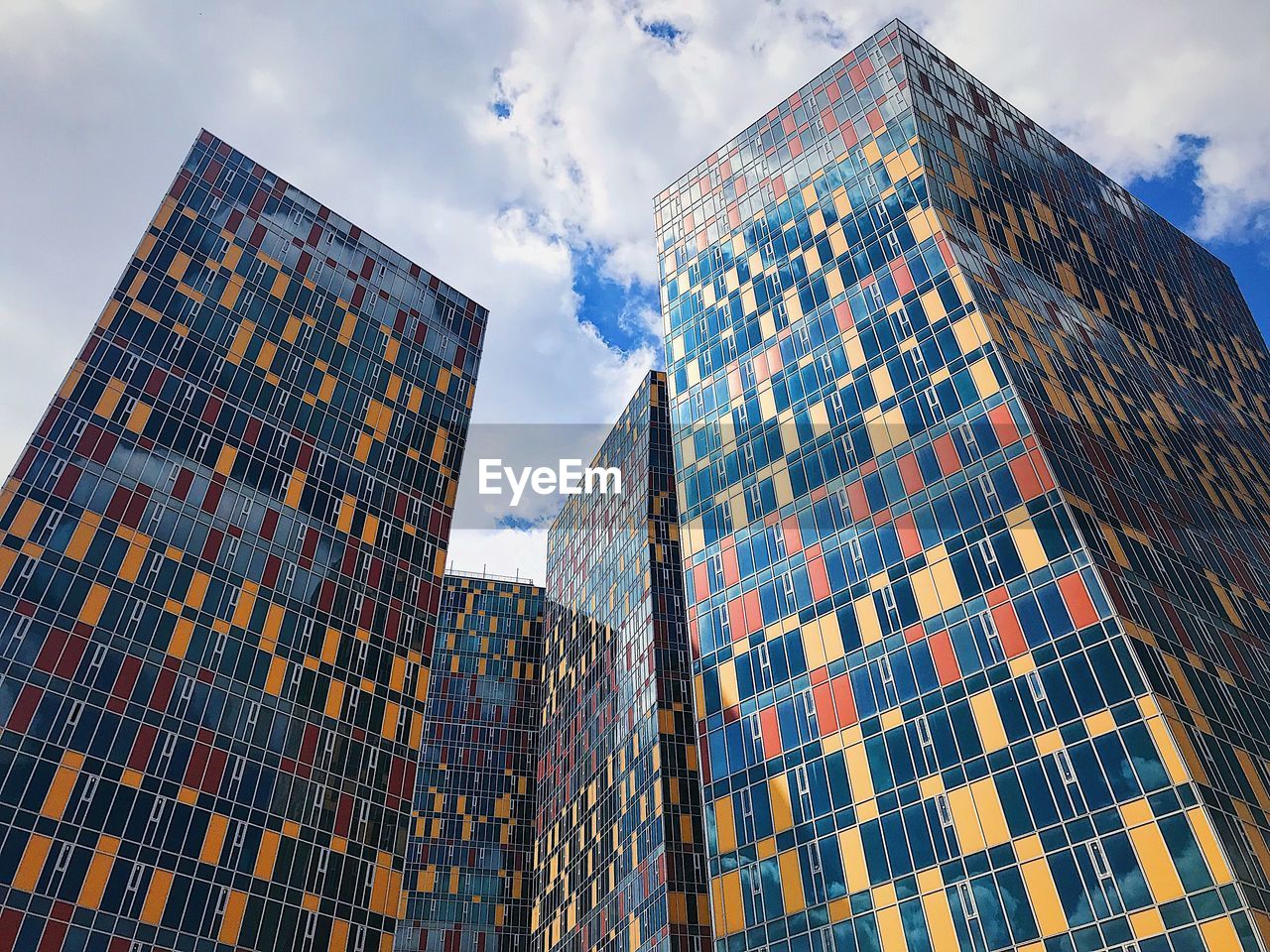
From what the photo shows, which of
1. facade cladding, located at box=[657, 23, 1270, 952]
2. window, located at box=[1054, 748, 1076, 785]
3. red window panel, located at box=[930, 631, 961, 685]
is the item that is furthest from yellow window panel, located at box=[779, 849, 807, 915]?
window, located at box=[1054, 748, 1076, 785]

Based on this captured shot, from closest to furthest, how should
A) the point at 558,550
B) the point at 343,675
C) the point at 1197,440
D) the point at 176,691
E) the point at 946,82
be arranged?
the point at 176,691
the point at 343,675
the point at 1197,440
the point at 946,82
the point at 558,550

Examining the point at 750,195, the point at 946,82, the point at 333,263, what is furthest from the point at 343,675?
the point at 946,82

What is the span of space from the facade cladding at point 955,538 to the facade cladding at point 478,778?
6829cm

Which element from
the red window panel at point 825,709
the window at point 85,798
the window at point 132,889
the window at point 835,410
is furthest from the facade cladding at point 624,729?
the window at point 85,798

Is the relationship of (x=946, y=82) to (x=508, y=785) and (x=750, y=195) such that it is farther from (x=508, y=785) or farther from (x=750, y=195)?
(x=508, y=785)

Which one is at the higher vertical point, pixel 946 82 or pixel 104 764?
pixel 946 82

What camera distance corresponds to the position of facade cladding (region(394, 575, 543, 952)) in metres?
128

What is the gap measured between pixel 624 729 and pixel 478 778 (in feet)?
137

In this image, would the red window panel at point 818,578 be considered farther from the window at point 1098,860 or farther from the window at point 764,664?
the window at point 1098,860

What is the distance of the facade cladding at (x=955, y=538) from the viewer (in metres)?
52.5

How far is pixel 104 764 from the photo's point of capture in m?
60.2

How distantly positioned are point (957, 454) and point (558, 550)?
285 ft

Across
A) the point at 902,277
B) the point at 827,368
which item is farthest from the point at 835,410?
the point at 902,277

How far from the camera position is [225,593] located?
236 feet
